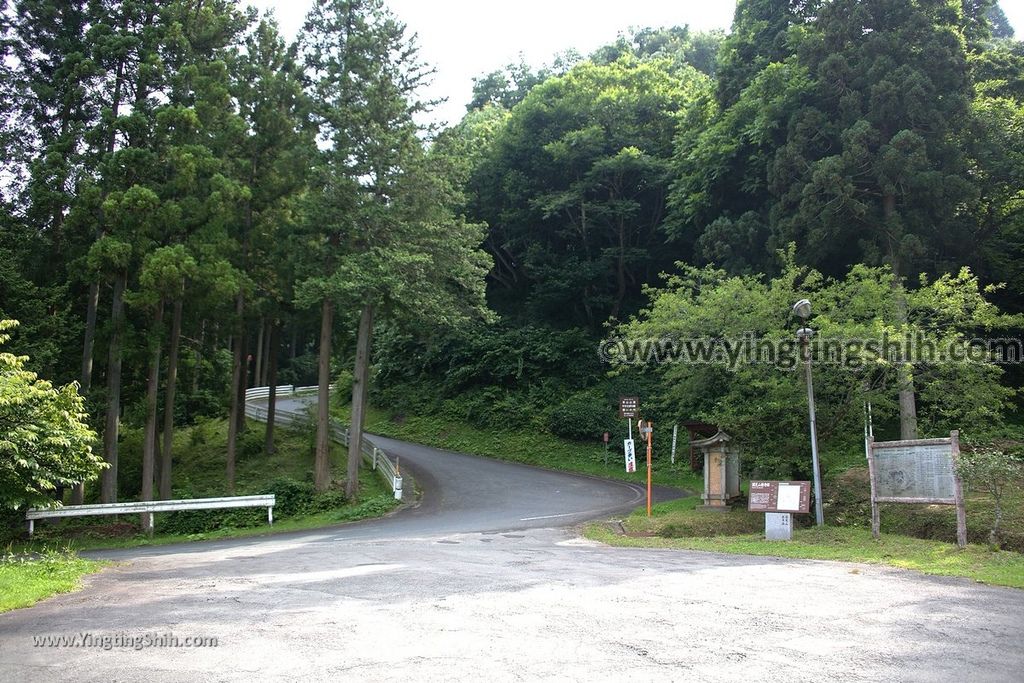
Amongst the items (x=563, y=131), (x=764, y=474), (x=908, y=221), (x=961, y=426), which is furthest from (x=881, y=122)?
(x=563, y=131)

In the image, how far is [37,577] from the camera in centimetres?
1045

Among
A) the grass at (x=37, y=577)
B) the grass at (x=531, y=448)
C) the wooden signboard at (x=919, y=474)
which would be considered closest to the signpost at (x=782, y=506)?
the wooden signboard at (x=919, y=474)

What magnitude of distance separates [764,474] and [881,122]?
12379 millimetres

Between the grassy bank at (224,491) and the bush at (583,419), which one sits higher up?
the bush at (583,419)

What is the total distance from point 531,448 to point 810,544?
2177 cm

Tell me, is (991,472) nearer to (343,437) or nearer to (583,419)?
(583,419)

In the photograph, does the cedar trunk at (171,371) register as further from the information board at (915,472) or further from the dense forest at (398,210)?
the information board at (915,472)

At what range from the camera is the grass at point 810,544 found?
35.8 ft

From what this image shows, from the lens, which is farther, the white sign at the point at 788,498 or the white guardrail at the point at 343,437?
the white guardrail at the point at 343,437

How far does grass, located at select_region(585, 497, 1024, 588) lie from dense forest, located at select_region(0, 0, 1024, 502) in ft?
8.54

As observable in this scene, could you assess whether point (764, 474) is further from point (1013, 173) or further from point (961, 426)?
point (1013, 173)

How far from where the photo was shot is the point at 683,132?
3722 centimetres

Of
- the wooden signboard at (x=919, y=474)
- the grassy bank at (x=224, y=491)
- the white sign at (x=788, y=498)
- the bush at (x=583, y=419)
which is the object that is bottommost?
the grassy bank at (x=224, y=491)

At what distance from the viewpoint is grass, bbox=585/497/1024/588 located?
35.8 feet
